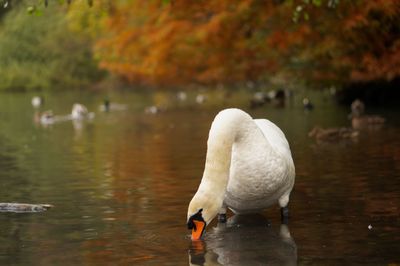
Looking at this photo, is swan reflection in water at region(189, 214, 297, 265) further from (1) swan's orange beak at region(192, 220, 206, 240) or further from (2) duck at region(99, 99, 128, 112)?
(2) duck at region(99, 99, 128, 112)

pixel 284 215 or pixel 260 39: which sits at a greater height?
pixel 260 39

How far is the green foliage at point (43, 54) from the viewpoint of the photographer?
284 feet

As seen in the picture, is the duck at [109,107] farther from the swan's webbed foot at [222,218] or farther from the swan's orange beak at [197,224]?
the swan's orange beak at [197,224]

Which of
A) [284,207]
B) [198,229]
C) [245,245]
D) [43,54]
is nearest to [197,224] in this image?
[198,229]

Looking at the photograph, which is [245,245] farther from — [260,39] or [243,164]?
[260,39]

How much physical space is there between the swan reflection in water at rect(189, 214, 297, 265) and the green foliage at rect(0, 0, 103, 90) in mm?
75695

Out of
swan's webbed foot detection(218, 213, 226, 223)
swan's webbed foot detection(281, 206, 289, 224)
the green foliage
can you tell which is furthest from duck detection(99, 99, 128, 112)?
the green foliage

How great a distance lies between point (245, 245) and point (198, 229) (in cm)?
60

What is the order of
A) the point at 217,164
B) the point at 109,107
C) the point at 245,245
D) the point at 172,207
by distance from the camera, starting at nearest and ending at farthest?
the point at 217,164
the point at 245,245
the point at 172,207
the point at 109,107

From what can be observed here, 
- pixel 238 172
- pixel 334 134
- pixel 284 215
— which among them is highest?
pixel 238 172

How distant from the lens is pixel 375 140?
74.9 ft

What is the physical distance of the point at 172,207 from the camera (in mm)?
13172

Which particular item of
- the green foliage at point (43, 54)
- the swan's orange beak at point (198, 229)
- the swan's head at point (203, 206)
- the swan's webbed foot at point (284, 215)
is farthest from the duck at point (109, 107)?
the green foliage at point (43, 54)

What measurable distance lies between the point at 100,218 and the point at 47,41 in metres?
77.2
